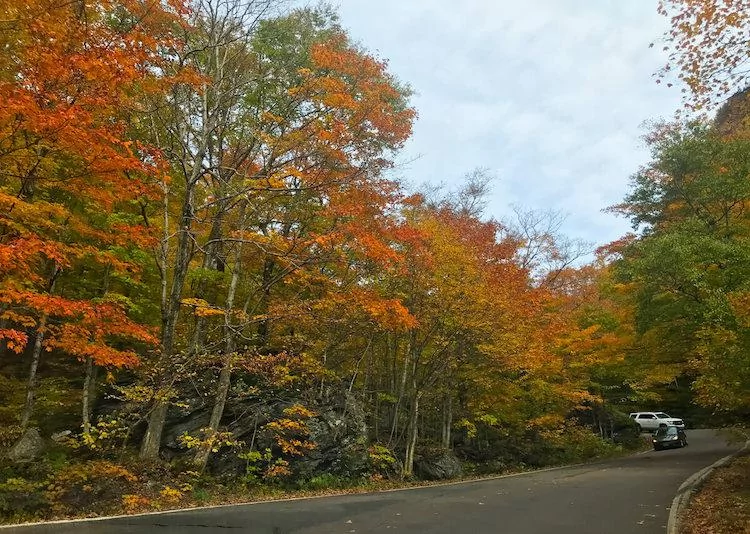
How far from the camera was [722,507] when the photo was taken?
8883 mm

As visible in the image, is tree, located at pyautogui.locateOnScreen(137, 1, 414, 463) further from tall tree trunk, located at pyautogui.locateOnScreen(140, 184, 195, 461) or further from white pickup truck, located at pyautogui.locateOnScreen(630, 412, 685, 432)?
white pickup truck, located at pyautogui.locateOnScreen(630, 412, 685, 432)

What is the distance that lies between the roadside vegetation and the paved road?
1.94m

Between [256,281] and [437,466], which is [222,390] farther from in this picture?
[437,466]

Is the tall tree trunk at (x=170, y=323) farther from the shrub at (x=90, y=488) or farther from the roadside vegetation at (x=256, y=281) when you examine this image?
the shrub at (x=90, y=488)

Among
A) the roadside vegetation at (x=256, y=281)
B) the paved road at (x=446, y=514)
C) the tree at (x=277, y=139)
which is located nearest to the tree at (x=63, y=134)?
the roadside vegetation at (x=256, y=281)

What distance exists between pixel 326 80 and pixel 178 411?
34.2 feet

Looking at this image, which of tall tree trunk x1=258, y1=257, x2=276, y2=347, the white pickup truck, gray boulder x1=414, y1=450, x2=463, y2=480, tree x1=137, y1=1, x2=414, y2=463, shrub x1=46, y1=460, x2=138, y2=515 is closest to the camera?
shrub x1=46, y1=460, x2=138, y2=515

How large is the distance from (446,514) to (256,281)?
11246 millimetres

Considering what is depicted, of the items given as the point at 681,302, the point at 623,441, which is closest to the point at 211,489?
the point at 681,302

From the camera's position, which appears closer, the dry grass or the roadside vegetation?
the dry grass

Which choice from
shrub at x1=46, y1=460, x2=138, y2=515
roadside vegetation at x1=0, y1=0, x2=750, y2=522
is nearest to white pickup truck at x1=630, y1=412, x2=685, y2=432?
roadside vegetation at x1=0, y1=0, x2=750, y2=522

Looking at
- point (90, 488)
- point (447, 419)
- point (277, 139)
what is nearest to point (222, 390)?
point (90, 488)

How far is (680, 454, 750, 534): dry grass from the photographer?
7469 millimetres

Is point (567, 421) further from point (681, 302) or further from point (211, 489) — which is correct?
point (211, 489)
